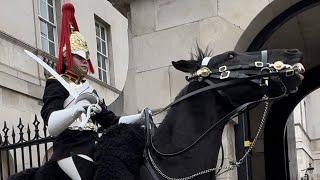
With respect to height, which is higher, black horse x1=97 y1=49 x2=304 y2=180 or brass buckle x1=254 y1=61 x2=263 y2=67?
brass buckle x1=254 y1=61 x2=263 y2=67

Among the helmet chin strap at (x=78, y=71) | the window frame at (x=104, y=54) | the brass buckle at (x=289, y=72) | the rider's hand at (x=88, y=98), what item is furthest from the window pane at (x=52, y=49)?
the brass buckle at (x=289, y=72)

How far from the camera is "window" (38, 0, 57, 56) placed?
15.9 meters

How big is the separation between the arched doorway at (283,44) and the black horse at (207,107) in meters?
2.87

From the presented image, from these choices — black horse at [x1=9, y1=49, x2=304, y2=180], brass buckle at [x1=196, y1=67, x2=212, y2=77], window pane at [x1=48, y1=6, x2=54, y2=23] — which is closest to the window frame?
window pane at [x1=48, y1=6, x2=54, y2=23]

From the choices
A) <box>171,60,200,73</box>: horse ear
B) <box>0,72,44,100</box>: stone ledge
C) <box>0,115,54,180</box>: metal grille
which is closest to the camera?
<box>171,60,200,73</box>: horse ear

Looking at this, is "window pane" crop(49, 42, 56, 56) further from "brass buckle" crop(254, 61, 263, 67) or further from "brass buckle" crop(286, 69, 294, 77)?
"brass buckle" crop(286, 69, 294, 77)

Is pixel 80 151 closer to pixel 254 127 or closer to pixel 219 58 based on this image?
pixel 219 58

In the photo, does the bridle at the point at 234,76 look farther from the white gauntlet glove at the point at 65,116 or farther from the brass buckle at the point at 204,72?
the white gauntlet glove at the point at 65,116

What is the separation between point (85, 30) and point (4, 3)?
4.58 metres

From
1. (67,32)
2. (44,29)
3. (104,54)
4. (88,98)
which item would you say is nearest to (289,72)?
(88,98)

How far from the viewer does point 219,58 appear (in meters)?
4.32

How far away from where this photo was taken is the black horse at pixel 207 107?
416 cm

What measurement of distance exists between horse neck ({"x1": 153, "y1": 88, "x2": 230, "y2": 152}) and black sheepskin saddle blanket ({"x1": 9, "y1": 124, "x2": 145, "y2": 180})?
205mm

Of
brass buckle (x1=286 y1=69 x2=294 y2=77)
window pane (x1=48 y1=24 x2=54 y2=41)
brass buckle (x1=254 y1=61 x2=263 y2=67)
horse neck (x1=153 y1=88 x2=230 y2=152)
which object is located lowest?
horse neck (x1=153 y1=88 x2=230 y2=152)
